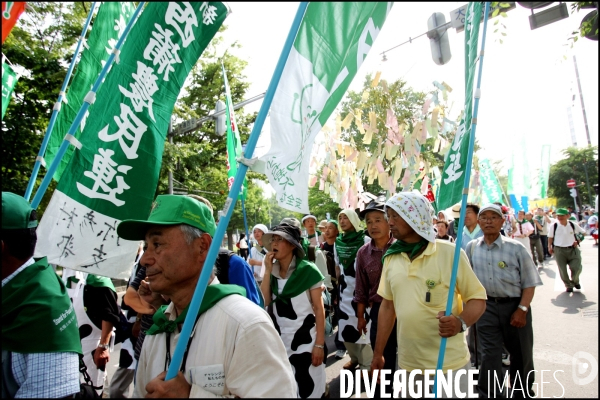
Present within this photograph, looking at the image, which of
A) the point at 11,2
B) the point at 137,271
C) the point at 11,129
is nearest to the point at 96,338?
the point at 137,271

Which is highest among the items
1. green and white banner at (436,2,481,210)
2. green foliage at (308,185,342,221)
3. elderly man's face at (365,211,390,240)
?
green foliage at (308,185,342,221)

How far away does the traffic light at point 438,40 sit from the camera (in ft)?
19.5

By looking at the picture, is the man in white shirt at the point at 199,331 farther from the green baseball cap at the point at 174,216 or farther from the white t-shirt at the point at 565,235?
the white t-shirt at the point at 565,235

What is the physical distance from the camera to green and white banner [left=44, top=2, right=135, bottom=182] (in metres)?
2.96

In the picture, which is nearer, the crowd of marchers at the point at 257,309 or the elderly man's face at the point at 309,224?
the crowd of marchers at the point at 257,309

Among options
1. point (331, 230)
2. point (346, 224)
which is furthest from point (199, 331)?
Result: point (331, 230)

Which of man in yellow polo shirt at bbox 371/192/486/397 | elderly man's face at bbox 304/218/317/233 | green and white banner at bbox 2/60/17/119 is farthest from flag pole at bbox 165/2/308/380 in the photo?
elderly man's face at bbox 304/218/317/233

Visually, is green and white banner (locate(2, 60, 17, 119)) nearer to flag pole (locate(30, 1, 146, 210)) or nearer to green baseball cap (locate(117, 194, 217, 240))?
flag pole (locate(30, 1, 146, 210))

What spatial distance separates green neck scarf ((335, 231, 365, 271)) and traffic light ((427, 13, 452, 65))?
2884mm

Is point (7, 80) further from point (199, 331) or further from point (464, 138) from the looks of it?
point (464, 138)

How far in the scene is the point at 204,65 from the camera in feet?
53.5

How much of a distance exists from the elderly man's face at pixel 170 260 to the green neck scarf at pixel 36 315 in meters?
0.41

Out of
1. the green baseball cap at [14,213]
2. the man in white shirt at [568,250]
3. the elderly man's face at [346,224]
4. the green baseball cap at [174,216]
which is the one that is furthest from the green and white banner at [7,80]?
the man in white shirt at [568,250]

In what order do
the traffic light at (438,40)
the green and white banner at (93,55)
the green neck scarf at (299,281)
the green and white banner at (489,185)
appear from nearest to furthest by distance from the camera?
the green and white banner at (93,55) → the green neck scarf at (299,281) → the traffic light at (438,40) → the green and white banner at (489,185)
